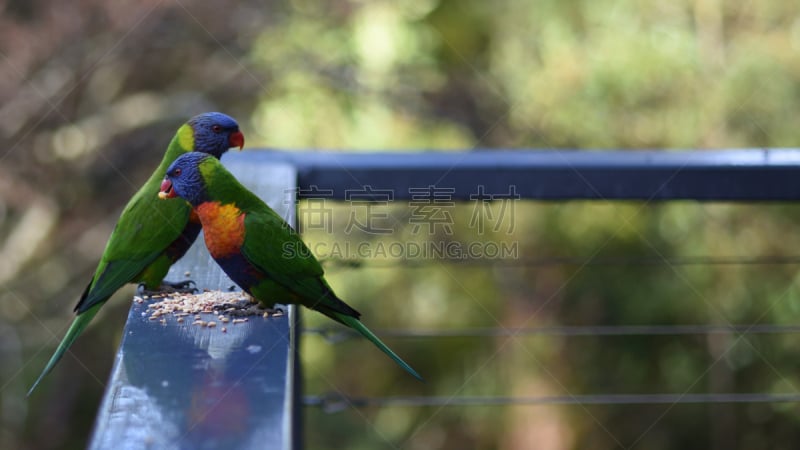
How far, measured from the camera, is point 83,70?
14.2ft

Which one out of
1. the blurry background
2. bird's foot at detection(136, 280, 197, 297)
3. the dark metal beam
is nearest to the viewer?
bird's foot at detection(136, 280, 197, 297)

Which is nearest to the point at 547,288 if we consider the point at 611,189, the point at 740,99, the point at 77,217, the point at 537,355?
the point at 537,355

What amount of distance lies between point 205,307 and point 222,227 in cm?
21

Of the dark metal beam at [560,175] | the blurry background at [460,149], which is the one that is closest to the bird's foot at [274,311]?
the dark metal beam at [560,175]

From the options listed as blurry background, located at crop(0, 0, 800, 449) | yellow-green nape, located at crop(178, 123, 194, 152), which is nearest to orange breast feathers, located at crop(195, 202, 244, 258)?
yellow-green nape, located at crop(178, 123, 194, 152)

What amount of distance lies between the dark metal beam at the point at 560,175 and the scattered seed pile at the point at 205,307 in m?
0.50

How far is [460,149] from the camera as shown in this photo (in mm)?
4266

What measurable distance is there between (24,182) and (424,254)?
1994mm

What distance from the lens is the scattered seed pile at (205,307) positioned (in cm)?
109

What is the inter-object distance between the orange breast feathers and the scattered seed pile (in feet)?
0.24

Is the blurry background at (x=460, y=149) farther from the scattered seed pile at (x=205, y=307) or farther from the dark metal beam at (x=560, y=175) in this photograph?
the scattered seed pile at (x=205, y=307)

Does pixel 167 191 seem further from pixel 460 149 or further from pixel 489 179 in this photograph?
pixel 460 149

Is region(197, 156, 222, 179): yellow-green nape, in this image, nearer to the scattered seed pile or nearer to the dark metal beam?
the scattered seed pile

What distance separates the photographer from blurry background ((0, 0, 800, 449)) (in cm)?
416
